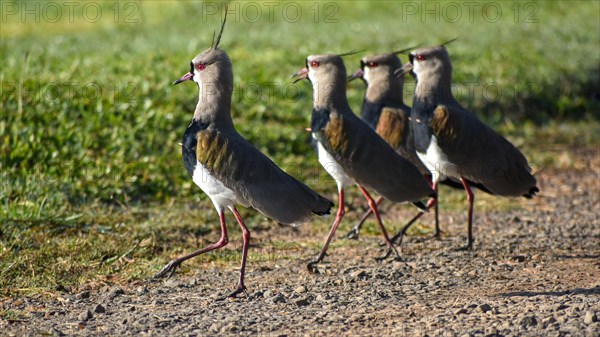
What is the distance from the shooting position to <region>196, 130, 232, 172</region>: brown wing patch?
5.12 metres

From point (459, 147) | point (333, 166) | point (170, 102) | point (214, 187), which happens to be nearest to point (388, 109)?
point (459, 147)

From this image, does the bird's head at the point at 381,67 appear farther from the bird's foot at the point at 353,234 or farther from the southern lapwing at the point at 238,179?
the southern lapwing at the point at 238,179

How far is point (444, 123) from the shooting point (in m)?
6.01

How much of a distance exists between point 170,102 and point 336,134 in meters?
3.11

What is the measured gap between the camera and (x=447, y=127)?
600 cm

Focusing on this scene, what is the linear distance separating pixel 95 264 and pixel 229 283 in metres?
0.87

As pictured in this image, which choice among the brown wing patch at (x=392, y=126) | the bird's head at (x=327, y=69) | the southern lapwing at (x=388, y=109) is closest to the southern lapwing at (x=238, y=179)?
the bird's head at (x=327, y=69)

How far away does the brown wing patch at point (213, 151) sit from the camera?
512 cm

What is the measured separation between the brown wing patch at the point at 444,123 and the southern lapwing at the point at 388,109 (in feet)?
1.60

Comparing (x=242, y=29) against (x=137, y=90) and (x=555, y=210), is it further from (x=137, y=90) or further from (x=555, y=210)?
(x=555, y=210)

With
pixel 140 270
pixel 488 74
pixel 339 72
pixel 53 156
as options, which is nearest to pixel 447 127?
pixel 339 72

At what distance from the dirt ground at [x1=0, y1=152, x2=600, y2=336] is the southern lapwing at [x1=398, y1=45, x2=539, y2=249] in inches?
17.0

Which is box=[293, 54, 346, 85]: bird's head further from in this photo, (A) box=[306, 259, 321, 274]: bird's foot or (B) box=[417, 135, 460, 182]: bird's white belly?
(A) box=[306, 259, 321, 274]: bird's foot

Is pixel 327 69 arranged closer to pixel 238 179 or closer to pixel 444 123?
pixel 444 123
